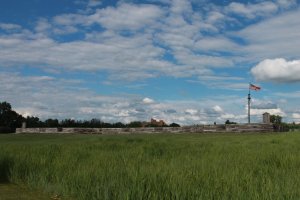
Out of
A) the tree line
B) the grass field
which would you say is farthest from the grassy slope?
the tree line

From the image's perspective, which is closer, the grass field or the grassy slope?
the grass field

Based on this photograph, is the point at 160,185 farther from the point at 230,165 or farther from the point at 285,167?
the point at 285,167

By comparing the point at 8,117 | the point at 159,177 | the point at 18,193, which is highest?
the point at 8,117

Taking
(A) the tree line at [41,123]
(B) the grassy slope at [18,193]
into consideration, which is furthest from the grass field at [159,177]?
(A) the tree line at [41,123]

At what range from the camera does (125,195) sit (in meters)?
8.73

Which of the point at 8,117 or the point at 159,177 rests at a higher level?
the point at 8,117

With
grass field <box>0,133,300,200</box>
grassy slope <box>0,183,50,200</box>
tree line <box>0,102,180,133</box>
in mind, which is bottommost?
grassy slope <box>0,183,50,200</box>

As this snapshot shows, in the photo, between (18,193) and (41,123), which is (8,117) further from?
(18,193)

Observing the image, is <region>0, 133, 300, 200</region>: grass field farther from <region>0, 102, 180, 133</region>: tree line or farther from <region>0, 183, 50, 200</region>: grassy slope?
<region>0, 102, 180, 133</region>: tree line

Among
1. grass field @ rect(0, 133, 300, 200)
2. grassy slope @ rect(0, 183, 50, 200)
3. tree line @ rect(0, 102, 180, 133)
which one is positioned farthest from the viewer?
tree line @ rect(0, 102, 180, 133)

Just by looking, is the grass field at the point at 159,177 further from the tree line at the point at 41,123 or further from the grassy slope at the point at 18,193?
the tree line at the point at 41,123

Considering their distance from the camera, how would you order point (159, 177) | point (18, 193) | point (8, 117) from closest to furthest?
point (159, 177), point (18, 193), point (8, 117)

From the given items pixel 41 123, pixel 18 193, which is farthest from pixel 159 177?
pixel 41 123

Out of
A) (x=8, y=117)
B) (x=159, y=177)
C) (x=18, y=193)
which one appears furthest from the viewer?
(x=8, y=117)
